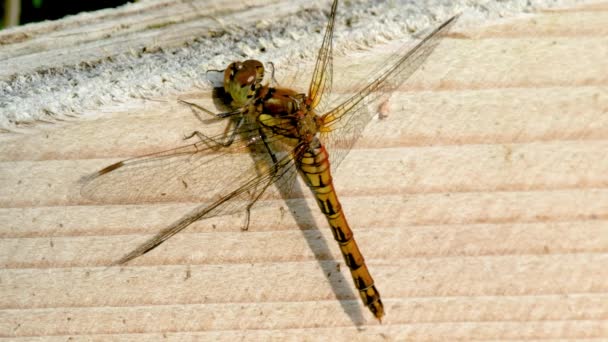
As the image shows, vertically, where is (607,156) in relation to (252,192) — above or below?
above

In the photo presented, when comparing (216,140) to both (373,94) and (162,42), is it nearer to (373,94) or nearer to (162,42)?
(162,42)

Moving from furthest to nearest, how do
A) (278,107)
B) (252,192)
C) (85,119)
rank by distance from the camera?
(278,107) < (252,192) < (85,119)

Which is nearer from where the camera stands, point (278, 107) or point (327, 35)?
point (327, 35)

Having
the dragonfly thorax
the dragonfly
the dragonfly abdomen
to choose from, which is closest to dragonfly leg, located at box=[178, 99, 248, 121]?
the dragonfly

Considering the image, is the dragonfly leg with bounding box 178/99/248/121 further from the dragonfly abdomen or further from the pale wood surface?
the dragonfly abdomen

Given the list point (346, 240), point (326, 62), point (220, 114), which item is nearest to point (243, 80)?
point (220, 114)

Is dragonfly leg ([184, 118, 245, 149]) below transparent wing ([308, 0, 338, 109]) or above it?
below

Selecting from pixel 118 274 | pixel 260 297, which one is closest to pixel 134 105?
pixel 118 274

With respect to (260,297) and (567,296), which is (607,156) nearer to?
(567,296)
